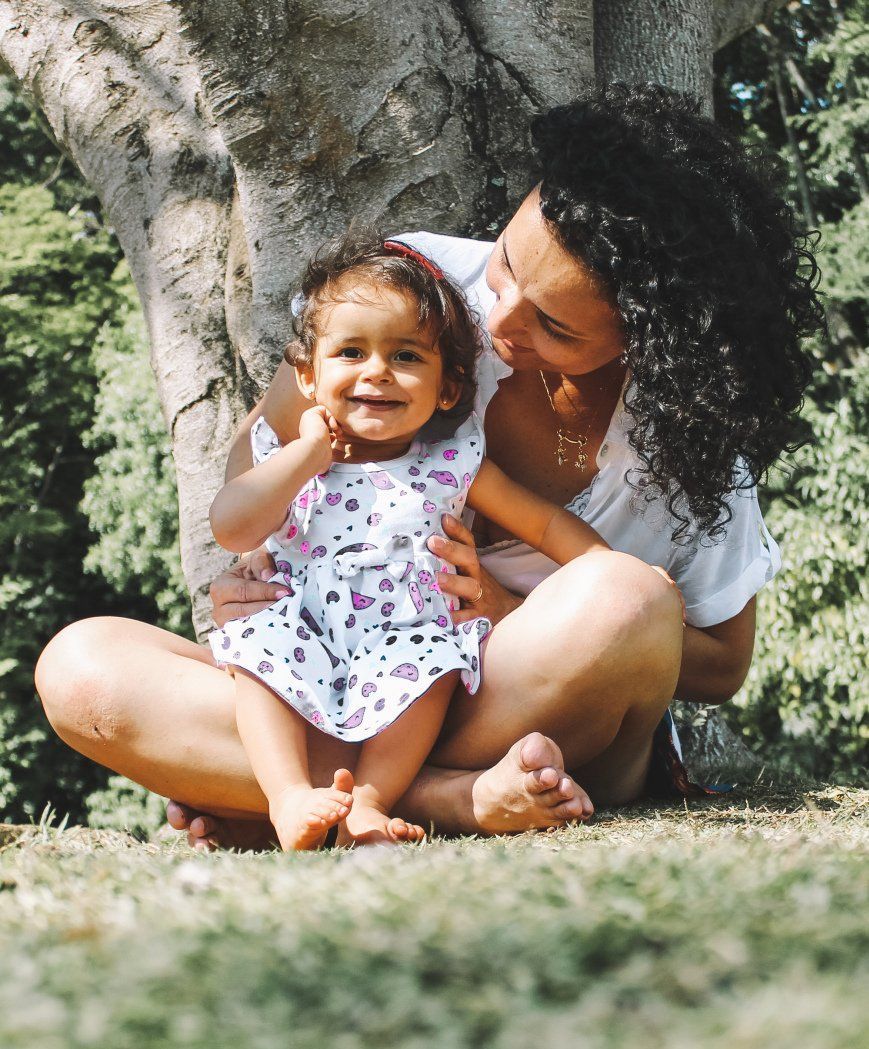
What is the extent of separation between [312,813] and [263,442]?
38.8 inches

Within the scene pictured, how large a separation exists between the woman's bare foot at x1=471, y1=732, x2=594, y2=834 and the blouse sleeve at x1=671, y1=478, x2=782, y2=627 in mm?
767

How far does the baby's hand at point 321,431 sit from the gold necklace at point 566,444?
543mm

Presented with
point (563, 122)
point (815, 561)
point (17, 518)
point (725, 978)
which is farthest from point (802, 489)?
point (725, 978)

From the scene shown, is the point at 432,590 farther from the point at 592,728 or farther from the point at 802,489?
the point at 802,489

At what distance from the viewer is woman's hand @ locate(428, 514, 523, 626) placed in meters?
2.25

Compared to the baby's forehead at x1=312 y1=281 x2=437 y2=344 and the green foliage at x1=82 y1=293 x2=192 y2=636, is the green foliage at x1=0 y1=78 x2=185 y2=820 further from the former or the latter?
the baby's forehead at x1=312 y1=281 x2=437 y2=344

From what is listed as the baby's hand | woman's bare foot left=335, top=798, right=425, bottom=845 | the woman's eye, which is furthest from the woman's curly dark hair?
woman's bare foot left=335, top=798, right=425, bottom=845

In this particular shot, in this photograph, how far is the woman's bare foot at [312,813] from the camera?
5.65ft

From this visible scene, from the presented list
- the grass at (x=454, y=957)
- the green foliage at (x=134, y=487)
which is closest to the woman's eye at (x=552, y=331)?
the grass at (x=454, y=957)

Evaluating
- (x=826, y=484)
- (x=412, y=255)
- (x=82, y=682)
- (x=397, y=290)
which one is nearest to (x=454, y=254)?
(x=412, y=255)

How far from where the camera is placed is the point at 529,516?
2.37m

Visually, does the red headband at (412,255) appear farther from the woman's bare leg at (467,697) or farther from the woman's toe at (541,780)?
the woman's toe at (541,780)

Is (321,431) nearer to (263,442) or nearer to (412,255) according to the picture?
(263,442)

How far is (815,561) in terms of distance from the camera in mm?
6516
